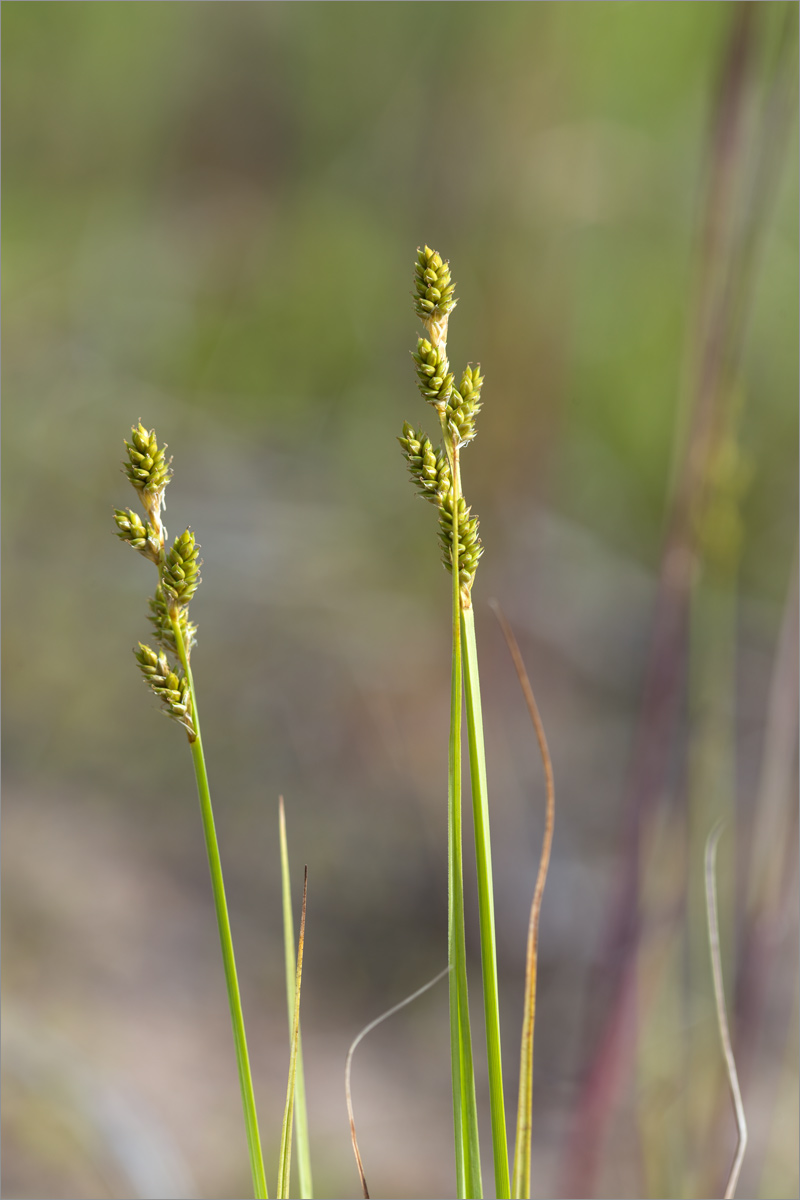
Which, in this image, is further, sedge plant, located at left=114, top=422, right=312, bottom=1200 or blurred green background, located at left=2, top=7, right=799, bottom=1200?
blurred green background, located at left=2, top=7, right=799, bottom=1200

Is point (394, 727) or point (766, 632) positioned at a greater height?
point (766, 632)

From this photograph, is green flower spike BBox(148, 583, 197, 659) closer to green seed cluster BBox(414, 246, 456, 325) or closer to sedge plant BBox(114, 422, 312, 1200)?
sedge plant BBox(114, 422, 312, 1200)

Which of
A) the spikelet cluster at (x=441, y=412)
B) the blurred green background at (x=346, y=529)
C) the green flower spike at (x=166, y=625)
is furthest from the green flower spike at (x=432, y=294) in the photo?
the blurred green background at (x=346, y=529)

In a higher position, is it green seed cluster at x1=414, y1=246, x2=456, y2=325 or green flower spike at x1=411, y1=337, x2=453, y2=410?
green seed cluster at x1=414, y1=246, x2=456, y2=325

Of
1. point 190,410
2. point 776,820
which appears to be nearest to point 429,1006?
point 776,820

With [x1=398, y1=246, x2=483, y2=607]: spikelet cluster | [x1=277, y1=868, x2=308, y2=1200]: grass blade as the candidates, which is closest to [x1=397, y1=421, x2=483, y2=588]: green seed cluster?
[x1=398, y1=246, x2=483, y2=607]: spikelet cluster

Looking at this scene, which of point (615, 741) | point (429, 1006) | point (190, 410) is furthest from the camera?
point (190, 410)

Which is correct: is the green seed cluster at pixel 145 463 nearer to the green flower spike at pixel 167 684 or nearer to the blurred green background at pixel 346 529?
the green flower spike at pixel 167 684

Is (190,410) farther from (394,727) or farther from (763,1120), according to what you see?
(763,1120)
